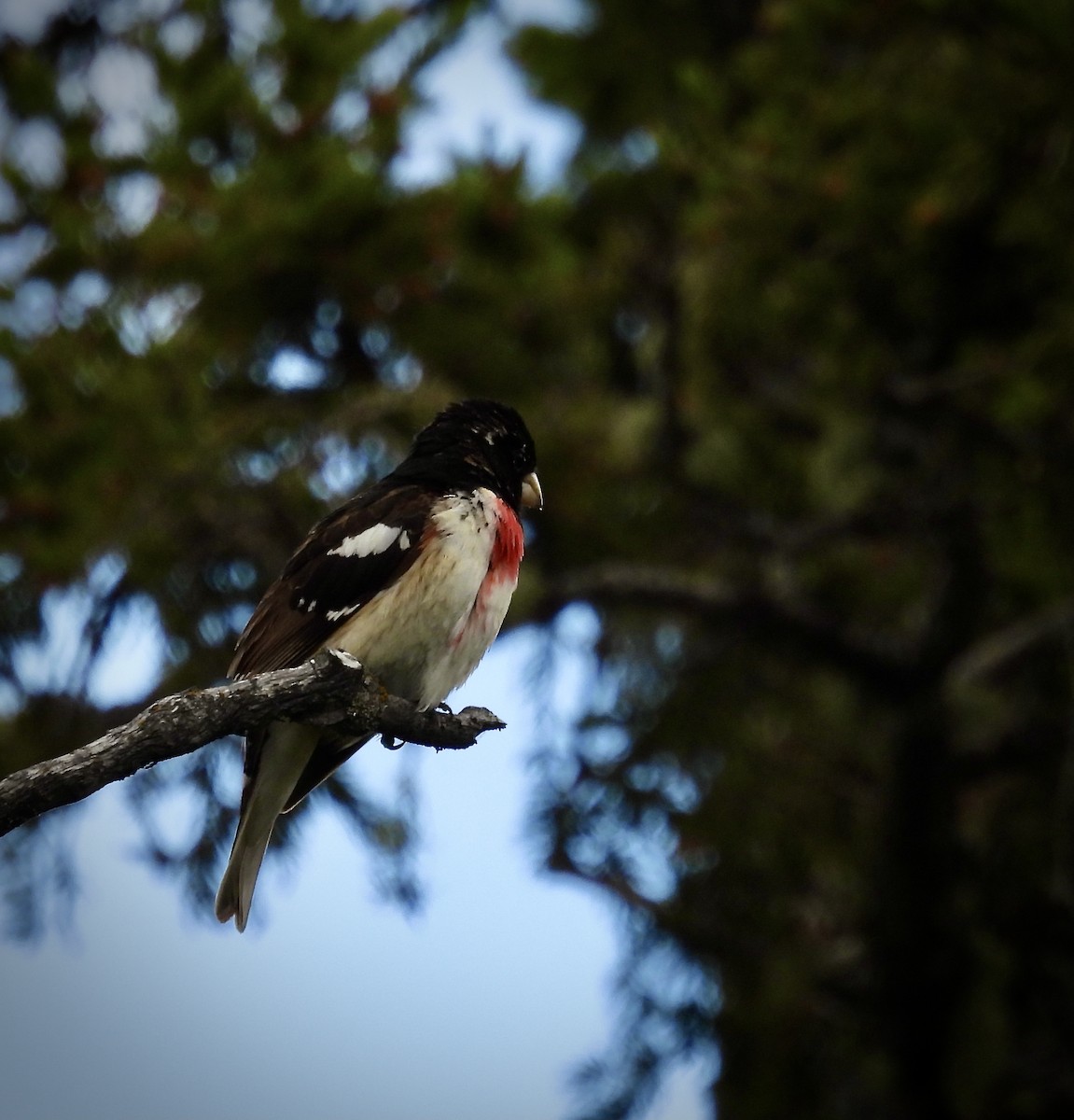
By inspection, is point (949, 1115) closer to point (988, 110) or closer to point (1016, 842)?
point (1016, 842)

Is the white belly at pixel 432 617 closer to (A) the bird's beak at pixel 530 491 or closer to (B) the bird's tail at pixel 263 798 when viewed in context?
(B) the bird's tail at pixel 263 798

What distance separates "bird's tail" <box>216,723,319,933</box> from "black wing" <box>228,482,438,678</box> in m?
0.19

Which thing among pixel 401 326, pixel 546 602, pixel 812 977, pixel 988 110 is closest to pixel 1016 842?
pixel 812 977

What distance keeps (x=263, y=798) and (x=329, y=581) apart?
1.85ft

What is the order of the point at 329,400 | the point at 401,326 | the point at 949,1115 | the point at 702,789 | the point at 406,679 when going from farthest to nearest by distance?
the point at 702,789 < the point at 949,1115 < the point at 401,326 < the point at 329,400 < the point at 406,679

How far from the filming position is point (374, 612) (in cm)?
352

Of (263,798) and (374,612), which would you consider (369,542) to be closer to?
(374,612)

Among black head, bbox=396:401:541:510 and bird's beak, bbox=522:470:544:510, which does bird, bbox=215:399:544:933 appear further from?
bird's beak, bbox=522:470:544:510

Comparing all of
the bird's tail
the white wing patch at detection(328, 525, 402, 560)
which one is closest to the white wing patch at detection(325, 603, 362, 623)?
the white wing patch at detection(328, 525, 402, 560)

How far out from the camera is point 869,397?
670 cm

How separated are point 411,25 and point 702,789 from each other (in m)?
3.84

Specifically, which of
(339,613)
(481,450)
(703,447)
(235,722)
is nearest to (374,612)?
(339,613)

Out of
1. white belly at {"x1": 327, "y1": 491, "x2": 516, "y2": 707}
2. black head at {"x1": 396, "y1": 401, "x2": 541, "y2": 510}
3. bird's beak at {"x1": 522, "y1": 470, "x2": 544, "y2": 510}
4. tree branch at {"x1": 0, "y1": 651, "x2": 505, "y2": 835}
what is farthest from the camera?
bird's beak at {"x1": 522, "y1": 470, "x2": 544, "y2": 510}

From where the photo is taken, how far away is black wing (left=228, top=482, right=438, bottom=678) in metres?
3.50
